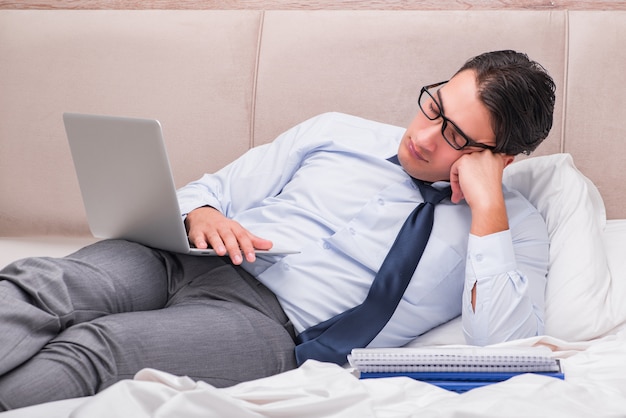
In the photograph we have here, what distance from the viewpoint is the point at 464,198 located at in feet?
5.63

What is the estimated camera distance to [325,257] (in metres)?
1.67

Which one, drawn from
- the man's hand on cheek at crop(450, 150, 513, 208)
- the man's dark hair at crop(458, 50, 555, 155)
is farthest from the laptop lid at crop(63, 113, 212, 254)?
the man's dark hair at crop(458, 50, 555, 155)

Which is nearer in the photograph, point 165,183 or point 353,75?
point 165,183

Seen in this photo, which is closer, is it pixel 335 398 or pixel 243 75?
pixel 335 398

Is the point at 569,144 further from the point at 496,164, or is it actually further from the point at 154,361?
the point at 154,361

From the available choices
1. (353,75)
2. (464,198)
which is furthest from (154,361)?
(353,75)

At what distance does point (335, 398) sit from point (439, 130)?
72cm

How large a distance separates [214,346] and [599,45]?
1.28 m

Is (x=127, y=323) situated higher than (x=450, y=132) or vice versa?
(x=450, y=132)

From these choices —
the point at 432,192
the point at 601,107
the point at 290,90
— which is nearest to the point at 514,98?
the point at 432,192

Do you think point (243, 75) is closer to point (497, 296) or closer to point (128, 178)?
point (128, 178)

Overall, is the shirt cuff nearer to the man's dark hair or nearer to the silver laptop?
the man's dark hair

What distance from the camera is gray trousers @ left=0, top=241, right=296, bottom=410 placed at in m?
1.24

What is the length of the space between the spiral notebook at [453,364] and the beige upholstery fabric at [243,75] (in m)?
0.94
